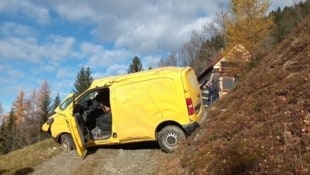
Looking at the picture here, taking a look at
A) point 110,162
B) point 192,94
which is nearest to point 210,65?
point 192,94

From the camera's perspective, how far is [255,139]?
9.38 meters

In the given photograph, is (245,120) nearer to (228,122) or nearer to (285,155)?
(228,122)

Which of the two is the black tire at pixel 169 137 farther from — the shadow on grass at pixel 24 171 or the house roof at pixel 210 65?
the house roof at pixel 210 65

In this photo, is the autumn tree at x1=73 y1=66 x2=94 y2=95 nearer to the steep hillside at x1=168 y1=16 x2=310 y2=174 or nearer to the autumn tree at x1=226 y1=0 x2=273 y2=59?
the autumn tree at x1=226 y1=0 x2=273 y2=59

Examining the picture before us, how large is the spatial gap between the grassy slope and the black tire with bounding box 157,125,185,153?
4317 mm

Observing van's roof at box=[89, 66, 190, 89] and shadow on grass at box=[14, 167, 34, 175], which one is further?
shadow on grass at box=[14, 167, 34, 175]

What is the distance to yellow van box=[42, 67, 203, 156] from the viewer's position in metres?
13.1

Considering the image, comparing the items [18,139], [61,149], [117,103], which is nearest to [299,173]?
[117,103]

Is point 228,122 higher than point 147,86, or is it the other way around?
point 147,86

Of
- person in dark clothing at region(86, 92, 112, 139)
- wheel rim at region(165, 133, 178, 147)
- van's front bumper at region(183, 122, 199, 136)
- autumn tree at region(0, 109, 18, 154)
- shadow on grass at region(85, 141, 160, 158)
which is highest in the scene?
person in dark clothing at region(86, 92, 112, 139)

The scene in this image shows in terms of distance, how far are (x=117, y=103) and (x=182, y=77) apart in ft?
7.14

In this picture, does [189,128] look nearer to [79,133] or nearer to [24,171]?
[79,133]

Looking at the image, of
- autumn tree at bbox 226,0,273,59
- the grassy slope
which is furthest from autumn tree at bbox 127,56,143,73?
the grassy slope

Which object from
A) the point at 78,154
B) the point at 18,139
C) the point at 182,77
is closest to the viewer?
the point at 182,77
